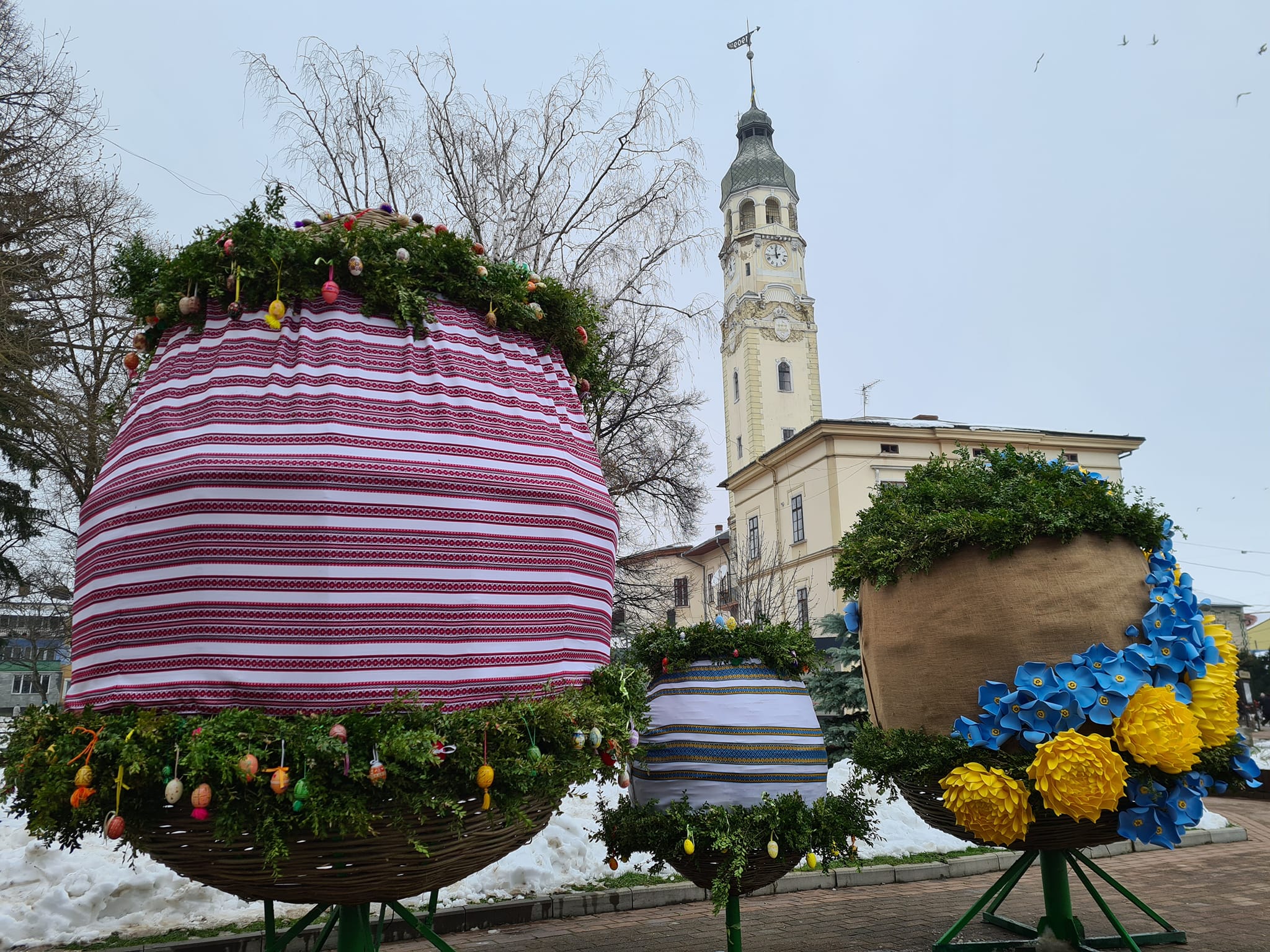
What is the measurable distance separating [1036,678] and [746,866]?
4.13 ft

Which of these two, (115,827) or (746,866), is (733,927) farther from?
(115,827)

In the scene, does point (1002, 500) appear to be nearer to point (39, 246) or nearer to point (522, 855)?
point (522, 855)

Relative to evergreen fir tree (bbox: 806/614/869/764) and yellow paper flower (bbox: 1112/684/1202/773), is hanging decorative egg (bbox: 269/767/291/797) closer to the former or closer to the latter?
yellow paper flower (bbox: 1112/684/1202/773)

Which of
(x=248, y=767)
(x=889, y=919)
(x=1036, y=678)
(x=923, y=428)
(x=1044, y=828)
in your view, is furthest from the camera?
(x=923, y=428)

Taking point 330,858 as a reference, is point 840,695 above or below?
below

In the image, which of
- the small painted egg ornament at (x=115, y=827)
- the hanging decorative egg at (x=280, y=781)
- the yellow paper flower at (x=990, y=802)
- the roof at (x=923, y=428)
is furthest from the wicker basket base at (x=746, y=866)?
the roof at (x=923, y=428)

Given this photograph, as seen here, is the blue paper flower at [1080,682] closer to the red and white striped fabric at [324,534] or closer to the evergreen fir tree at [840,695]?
the red and white striped fabric at [324,534]

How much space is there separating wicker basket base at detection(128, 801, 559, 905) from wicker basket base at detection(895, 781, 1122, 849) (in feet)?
6.55

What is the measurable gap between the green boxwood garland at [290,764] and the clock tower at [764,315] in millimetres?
41493

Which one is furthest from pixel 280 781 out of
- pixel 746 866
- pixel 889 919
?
pixel 889 919

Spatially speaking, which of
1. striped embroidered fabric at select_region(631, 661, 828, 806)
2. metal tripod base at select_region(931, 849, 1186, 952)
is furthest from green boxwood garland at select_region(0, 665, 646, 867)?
metal tripod base at select_region(931, 849, 1186, 952)

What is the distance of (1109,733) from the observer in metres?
3.36

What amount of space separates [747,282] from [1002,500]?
153 feet

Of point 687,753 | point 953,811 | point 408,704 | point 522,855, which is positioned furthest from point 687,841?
point 522,855
